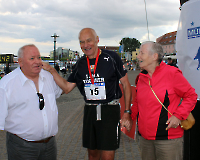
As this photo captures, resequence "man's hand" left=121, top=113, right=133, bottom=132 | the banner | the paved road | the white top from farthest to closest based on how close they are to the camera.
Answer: the paved road, "man's hand" left=121, top=113, right=133, bottom=132, the banner, the white top

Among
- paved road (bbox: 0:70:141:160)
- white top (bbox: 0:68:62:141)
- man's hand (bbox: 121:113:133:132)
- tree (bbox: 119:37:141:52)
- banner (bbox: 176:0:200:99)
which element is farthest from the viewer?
tree (bbox: 119:37:141:52)

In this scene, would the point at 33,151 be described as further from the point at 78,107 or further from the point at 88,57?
the point at 78,107

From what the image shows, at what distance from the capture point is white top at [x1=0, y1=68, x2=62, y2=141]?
2326 mm

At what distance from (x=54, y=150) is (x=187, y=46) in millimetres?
2115

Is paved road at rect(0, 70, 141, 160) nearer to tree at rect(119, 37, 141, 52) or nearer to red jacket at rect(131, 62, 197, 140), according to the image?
red jacket at rect(131, 62, 197, 140)

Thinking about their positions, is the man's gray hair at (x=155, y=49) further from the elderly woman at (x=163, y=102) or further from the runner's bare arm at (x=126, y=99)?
the runner's bare arm at (x=126, y=99)

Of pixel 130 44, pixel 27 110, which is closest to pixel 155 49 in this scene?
pixel 27 110

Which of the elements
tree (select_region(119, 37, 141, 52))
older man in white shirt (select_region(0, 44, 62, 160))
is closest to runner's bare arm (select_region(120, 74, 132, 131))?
older man in white shirt (select_region(0, 44, 62, 160))

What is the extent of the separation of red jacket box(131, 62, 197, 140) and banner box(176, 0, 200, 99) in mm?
385

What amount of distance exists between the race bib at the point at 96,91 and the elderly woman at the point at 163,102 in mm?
530

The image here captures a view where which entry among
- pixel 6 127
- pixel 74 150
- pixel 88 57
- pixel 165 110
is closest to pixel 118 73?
pixel 88 57

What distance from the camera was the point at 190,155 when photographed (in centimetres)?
283

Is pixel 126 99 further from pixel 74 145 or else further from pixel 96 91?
pixel 74 145

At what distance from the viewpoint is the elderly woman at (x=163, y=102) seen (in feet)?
7.69
